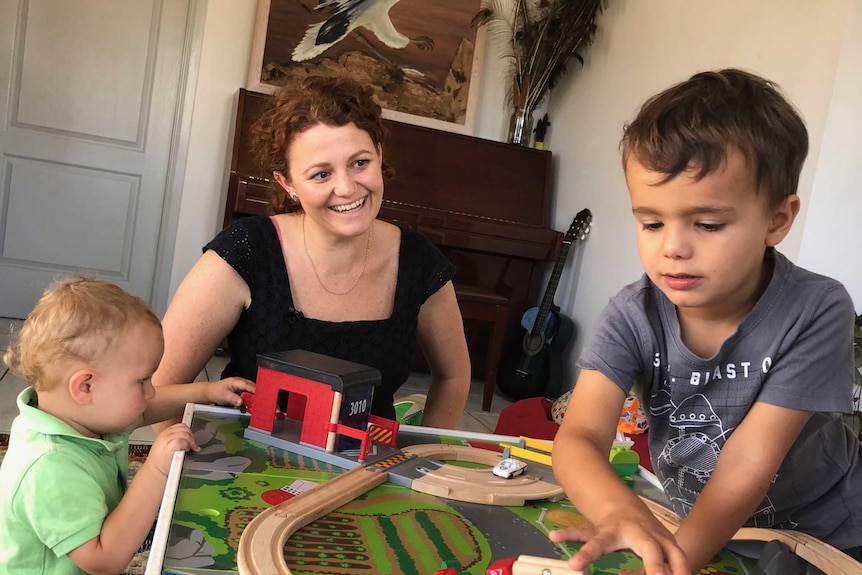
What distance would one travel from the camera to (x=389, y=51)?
438cm

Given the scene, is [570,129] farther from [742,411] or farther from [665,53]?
[742,411]

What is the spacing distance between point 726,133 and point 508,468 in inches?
20.8

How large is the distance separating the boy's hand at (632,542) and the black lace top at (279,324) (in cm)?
82

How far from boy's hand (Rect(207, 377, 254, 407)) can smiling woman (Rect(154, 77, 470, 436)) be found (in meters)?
0.20

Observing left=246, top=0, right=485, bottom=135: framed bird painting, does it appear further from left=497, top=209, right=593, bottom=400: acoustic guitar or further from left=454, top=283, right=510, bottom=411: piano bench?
left=454, top=283, right=510, bottom=411: piano bench

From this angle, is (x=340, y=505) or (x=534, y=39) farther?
(x=534, y=39)

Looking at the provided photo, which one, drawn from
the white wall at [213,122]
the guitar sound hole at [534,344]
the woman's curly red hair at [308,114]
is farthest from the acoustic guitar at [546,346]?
the woman's curly red hair at [308,114]

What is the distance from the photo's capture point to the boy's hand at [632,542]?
66 centimetres

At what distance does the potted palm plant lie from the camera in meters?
4.10

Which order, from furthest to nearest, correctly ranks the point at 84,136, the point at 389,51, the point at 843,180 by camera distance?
1. the point at 389,51
2. the point at 84,136
3. the point at 843,180

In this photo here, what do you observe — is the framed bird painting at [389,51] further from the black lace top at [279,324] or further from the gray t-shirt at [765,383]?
the gray t-shirt at [765,383]

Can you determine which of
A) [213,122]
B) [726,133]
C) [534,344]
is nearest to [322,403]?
[726,133]

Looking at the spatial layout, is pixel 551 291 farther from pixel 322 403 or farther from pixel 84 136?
pixel 322 403

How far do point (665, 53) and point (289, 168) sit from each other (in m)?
2.45
